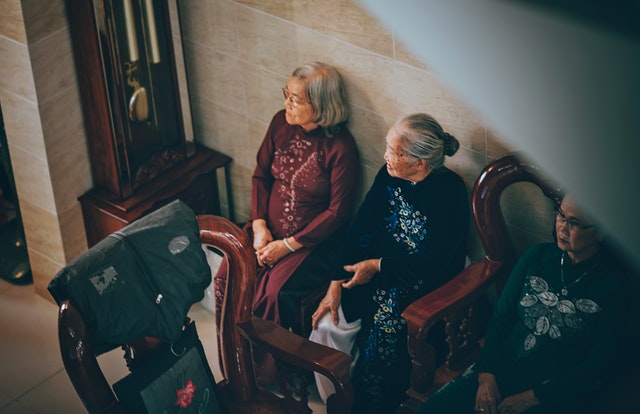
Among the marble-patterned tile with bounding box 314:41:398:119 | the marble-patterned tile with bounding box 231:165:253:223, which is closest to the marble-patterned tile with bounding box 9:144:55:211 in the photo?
the marble-patterned tile with bounding box 231:165:253:223

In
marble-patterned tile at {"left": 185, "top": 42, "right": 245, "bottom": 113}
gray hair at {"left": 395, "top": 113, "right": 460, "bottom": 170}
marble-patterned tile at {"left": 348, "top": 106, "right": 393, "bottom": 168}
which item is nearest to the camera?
gray hair at {"left": 395, "top": 113, "right": 460, "bottom": 170}

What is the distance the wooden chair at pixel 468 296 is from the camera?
2533 millimetres

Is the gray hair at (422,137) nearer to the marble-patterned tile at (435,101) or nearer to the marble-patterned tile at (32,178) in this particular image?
the marble-patterned tile at (435,101)

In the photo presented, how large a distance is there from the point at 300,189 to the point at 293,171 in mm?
83

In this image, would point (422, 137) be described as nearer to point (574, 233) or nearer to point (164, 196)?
point (574, 233)

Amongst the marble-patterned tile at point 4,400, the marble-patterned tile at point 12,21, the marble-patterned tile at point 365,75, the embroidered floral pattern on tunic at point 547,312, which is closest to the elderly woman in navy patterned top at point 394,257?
the marble-patterned tile at point 365,75

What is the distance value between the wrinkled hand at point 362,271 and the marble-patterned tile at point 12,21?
1656mm

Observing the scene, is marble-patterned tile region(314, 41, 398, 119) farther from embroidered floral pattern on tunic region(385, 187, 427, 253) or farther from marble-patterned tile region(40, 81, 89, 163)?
marble-patterned tile region(40, 81, 89, 163)

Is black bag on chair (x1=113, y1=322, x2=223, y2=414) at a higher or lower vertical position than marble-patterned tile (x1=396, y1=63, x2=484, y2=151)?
lower

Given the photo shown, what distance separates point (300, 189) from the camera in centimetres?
330

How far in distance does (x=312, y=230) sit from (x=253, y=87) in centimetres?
79

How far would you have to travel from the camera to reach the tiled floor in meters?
3.29

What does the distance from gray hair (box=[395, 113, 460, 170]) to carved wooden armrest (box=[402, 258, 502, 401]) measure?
429mm

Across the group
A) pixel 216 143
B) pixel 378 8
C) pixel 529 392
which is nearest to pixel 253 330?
pixel 529 392
